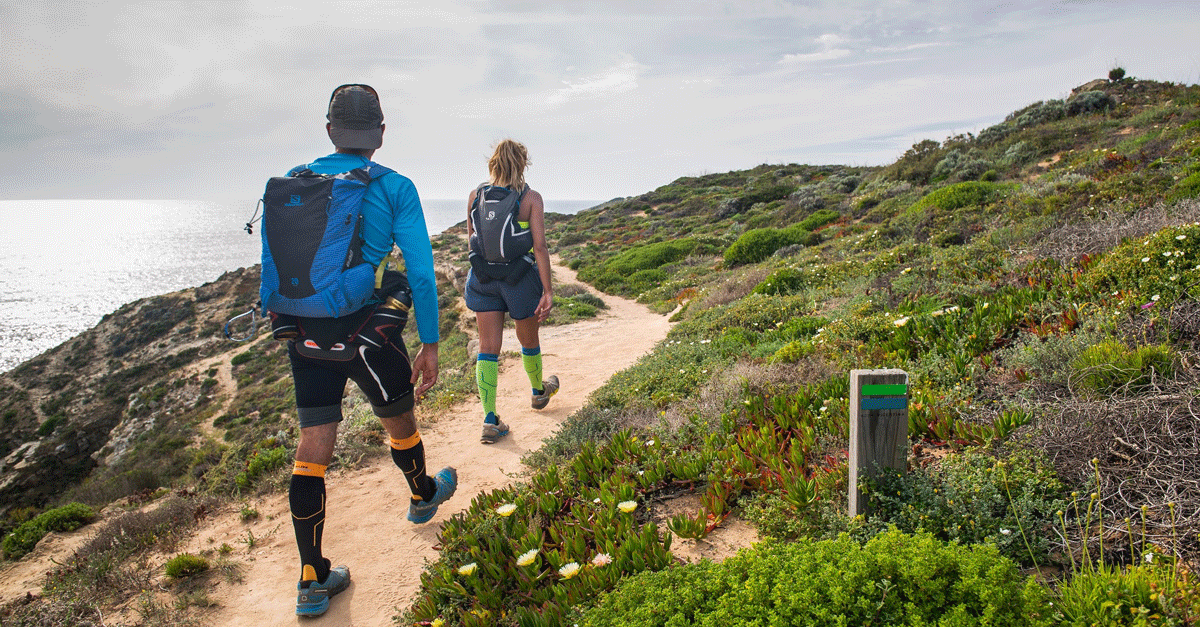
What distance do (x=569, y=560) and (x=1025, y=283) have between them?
4.83 meters

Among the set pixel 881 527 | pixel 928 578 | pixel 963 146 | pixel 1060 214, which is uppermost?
pixel 963 146

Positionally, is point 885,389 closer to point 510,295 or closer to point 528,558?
point 528,558

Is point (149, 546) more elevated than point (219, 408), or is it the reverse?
point (149, 546)

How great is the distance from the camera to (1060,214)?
7.33m

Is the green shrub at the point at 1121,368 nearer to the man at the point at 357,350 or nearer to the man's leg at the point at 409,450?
the man at the point at 357,350

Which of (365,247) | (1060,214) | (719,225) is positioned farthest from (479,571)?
(719,225)

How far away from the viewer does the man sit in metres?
→ 2.64

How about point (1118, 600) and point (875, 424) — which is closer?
point (1118, 600)

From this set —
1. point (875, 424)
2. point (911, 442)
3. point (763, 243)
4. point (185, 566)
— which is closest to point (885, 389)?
point (875, 424)

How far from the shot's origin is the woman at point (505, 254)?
429 cm

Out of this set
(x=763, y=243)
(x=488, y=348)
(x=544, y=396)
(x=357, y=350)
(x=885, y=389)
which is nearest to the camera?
(x=885, y=389)

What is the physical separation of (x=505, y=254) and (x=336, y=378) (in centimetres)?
184

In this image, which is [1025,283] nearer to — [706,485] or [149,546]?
[706,485]

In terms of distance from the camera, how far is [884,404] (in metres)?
2.33
